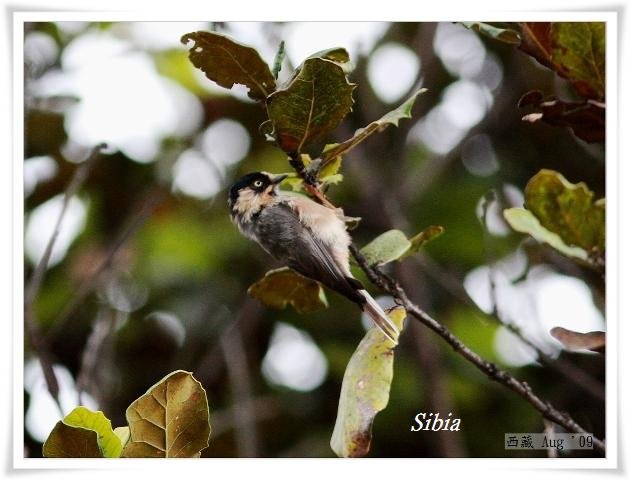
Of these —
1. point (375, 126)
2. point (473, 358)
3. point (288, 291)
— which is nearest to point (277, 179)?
point (288, 291)

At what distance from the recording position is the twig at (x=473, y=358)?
4.33 ft

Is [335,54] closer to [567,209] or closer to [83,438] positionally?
[567,209]

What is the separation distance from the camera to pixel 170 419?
4.46ft

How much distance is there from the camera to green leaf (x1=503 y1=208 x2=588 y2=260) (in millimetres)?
1172

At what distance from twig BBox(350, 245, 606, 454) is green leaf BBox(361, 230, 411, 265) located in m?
0.02

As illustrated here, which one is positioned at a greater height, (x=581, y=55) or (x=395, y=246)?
(x=581, y=55)

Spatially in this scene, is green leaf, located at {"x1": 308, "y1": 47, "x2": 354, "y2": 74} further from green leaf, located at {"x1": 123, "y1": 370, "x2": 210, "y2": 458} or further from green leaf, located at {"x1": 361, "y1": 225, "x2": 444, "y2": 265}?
green leaf, located at {"x1": 123, "y1": 370, "x2": 210, "y2": 458}

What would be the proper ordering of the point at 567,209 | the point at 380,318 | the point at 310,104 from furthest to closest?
1. the point at 380,318
2. the point at 310,104
3. the point at 567,209

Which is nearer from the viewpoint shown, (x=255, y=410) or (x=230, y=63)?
(x=230, y=63)

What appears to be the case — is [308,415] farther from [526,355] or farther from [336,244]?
[336,244]

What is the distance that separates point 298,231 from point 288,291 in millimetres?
429

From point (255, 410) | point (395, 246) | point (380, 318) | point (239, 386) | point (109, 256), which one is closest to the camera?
point (395, 246)

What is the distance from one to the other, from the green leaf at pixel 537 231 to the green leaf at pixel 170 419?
0.58 metres
